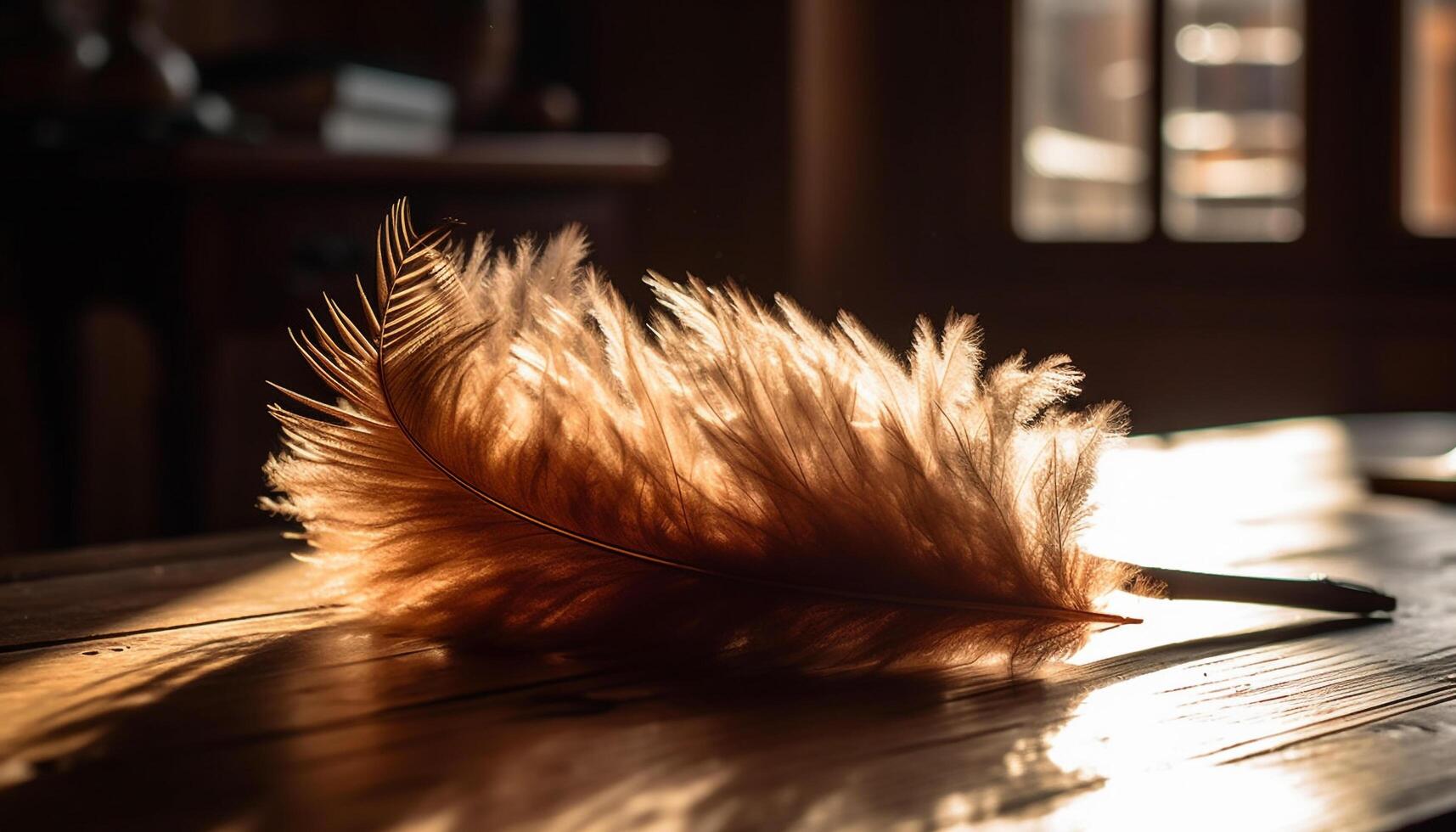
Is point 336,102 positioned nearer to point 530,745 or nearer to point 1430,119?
point 530,745

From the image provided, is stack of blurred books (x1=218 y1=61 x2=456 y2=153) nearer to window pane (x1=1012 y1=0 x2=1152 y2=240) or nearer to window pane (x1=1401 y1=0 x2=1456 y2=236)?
window pane (x1=1012 y1=0 x2=1152 y2=240)

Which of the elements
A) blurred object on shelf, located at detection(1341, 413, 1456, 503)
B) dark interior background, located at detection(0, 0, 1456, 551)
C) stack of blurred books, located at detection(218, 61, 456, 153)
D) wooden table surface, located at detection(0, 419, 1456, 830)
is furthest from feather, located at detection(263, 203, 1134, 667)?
stack of blurred books, located at detection(218, 61, 456, 153)

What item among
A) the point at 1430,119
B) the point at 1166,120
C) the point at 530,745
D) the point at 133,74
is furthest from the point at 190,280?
the point at 1430,119

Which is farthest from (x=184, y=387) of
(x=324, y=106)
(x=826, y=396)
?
(x=826, y=396)

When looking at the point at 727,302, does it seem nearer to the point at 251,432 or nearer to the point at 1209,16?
the point at 251,432

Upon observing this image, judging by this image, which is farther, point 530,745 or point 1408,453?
point 1408,453

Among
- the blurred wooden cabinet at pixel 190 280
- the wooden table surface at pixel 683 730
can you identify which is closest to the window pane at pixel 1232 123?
the blurred wooden cabinet at pixel 190 280
